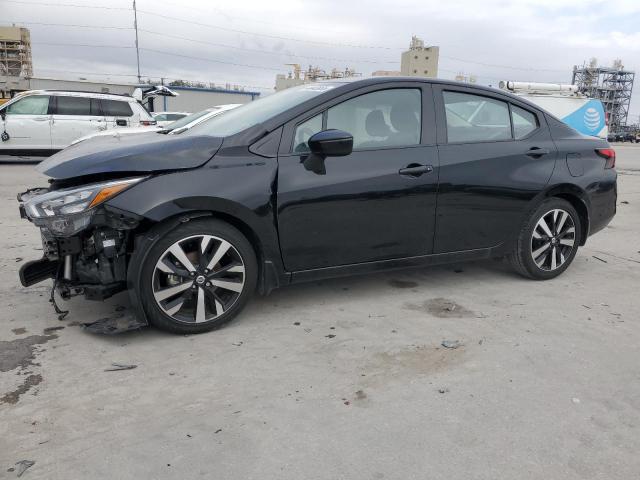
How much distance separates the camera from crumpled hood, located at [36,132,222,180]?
3139mm

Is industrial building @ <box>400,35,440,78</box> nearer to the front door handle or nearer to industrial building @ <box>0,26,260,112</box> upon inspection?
industrial building @ <box>0,26,260,112</box>

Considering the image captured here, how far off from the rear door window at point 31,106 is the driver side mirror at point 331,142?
12.9 metres

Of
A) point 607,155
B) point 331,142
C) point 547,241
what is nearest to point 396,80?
point 331,142

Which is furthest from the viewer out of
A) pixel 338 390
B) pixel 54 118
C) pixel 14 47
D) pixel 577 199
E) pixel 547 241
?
pixel 14 47

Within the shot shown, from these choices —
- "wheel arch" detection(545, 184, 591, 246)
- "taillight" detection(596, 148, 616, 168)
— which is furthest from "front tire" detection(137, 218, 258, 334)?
"taillight" detection(596, 148, 616, 168)

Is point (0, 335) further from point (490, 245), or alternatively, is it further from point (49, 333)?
point (490, 245)

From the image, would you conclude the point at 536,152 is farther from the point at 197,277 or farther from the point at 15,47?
the point at 15,47

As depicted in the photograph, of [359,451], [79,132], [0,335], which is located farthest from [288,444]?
[79,132]

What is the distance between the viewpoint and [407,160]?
381 centimetres

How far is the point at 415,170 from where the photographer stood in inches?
151

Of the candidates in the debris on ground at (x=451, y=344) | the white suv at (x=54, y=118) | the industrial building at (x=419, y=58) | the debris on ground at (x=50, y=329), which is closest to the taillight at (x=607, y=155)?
the debris on ground at (x=451, y=344)

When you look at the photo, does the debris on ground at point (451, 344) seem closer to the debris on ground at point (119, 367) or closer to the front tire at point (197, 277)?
the front tire at point (197, 277)

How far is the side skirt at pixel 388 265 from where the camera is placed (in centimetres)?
366

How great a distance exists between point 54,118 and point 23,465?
541 inches
